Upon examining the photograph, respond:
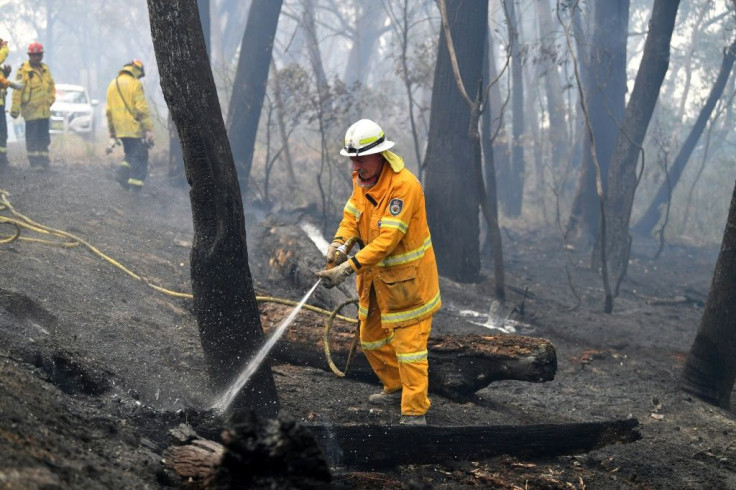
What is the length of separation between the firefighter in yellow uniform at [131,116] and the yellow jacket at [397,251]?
7.33 m

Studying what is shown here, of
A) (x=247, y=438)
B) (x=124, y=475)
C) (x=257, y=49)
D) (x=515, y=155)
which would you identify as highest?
(x=257, y=49)

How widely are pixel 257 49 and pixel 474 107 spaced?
600 centimetres

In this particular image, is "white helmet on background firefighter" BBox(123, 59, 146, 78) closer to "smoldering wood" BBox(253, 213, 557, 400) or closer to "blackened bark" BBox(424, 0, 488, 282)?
"blackened bark" BBox(424, 0, 488, 282)

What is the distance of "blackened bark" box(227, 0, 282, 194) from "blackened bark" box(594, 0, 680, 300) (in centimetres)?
660

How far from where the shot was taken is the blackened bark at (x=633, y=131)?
11.8 metres

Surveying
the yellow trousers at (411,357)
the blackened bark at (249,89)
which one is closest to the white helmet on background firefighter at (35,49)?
the blackened bark at (249,89)

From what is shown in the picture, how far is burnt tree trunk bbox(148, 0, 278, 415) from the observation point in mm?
4246

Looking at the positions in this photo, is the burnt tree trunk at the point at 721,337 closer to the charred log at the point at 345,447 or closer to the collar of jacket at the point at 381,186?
the charred log at the point at 345,447

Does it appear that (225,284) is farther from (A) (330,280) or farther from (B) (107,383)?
(B) (107,383)

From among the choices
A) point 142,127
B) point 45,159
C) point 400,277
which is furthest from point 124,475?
point 45,159

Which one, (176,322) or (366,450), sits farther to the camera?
(176,322)

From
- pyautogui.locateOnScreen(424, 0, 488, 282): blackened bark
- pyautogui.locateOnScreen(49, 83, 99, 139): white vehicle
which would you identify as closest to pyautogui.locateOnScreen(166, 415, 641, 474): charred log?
pyautogui.locateOnScreen(424, 0, 488, 282): blackened bark

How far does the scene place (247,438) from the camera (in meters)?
2.66

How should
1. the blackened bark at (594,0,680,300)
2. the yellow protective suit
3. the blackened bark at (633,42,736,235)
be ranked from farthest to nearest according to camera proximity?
the blackened bark at (633,42,736,235), the blackened bark at (594,0,680,300), the yellow protective suit
